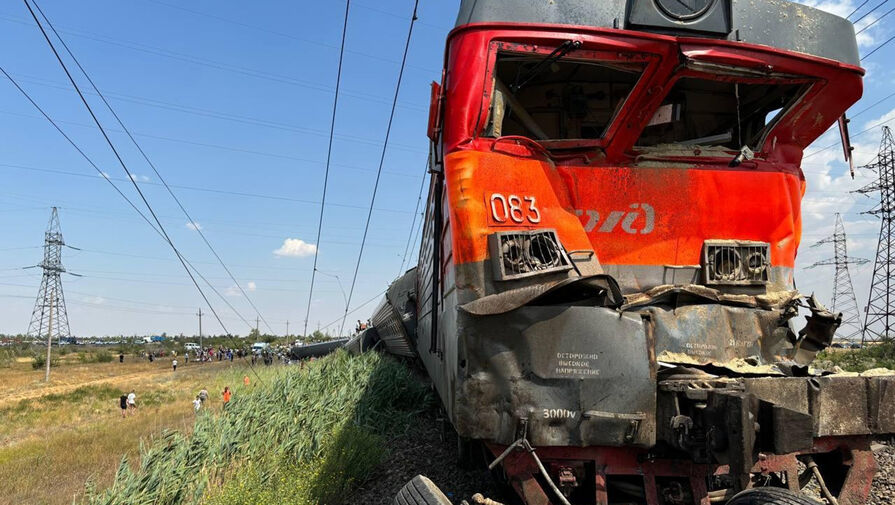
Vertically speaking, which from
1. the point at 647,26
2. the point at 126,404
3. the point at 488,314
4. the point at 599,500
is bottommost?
the point at 126,404

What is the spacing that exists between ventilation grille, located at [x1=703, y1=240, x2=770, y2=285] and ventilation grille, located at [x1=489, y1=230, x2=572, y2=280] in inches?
51.2

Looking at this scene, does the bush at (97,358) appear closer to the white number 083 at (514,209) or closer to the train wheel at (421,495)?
the train wheel at (421,495)

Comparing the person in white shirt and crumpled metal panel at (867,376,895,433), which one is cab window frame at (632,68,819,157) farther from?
the person in white shirt

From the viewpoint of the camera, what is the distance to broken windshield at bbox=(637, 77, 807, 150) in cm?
479

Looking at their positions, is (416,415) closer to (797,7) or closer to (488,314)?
(488,314)

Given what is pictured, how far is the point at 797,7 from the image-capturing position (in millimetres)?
4316

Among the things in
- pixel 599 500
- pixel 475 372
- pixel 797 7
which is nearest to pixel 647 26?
pixel 797 7

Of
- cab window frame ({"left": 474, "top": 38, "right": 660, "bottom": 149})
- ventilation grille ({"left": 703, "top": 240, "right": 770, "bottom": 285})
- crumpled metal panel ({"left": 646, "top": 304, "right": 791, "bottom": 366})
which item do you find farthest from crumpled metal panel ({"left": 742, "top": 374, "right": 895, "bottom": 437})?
cab window frame ({"left": 474, "top": 38, "right": 660, "bottom": 149})

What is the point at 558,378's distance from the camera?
139 inches

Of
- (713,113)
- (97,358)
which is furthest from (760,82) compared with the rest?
(97,358)

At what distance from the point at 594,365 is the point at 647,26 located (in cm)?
242

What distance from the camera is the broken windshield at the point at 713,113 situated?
15.7 feet

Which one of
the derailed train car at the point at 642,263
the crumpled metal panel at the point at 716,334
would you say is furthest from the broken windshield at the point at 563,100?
the crumpled metal panel at the point at 716,334

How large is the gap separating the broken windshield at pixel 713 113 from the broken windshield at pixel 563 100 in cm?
42
